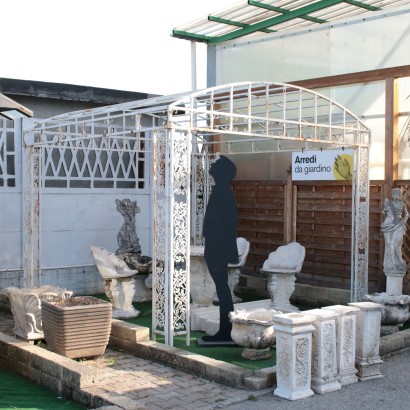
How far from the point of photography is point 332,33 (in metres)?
12.9

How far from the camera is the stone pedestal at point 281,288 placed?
11234 mm

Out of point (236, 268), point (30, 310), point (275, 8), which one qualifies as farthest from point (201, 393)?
point (275, 8)

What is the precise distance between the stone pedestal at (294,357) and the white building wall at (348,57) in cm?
538

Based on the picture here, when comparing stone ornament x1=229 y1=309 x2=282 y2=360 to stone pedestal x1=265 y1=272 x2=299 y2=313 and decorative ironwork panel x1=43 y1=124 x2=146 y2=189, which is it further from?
decorative ironwork panel x1=43 y1=124 x2=146 y2=189

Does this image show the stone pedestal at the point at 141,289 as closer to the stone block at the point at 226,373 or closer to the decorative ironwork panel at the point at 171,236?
the decorative ironwork panel at the point at 171,236

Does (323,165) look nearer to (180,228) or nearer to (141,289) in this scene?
(141,289)

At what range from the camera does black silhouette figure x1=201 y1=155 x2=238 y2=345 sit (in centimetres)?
876

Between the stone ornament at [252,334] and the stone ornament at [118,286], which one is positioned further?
the stone ornament at [118,286]

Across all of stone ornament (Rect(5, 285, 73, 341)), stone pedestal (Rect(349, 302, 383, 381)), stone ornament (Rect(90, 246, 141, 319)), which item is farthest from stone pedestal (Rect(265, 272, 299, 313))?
stone ornament (Rect(5, 285, 73, 341))

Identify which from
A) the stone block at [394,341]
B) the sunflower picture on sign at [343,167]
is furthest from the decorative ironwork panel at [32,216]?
the stone block at [394,341]

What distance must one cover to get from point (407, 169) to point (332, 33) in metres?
3.28

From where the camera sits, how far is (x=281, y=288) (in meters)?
11.3

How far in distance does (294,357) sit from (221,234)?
7.74 ft

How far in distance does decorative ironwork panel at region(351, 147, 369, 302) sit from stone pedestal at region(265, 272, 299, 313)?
1061mm
